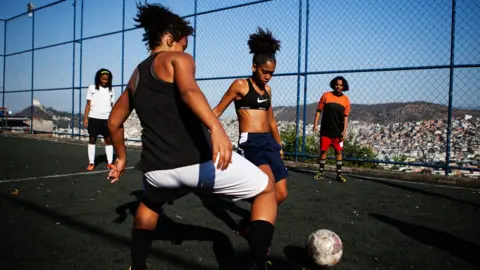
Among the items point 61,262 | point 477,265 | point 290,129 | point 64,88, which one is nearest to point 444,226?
point 477,265

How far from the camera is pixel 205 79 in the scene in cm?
1009

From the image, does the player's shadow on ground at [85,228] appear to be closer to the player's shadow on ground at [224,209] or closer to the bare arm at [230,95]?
the player's shadow on ground at [224,209]

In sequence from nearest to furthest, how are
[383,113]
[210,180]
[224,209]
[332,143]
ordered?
[210,180] < [224,209] < [332,143] < [383,113]

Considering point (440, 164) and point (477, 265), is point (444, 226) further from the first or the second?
point (440, 164)

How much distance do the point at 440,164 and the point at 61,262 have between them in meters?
7.02

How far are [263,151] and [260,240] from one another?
4.70 feet

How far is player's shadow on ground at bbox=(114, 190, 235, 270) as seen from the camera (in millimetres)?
2570

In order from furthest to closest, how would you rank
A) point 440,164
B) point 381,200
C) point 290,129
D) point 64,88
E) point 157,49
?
point 64,88 < point 290,129 < point 440,164 < point 381,200 < point 157,49

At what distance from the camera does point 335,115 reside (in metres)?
6.45

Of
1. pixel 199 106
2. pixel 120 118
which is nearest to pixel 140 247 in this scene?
pixel 120 118

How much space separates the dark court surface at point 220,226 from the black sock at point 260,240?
54cm

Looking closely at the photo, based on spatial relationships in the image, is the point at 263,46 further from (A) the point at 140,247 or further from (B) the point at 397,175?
(B) the point at 397,175

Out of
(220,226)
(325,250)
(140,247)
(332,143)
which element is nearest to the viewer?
(140,247)

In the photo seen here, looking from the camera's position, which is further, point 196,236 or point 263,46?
point 263,46
